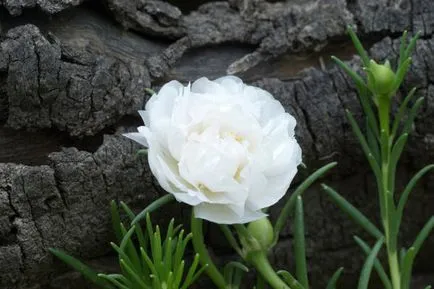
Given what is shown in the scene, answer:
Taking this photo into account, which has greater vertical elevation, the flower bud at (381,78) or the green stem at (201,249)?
the flower bud at (381,78)

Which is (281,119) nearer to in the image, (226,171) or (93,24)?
(226,171)

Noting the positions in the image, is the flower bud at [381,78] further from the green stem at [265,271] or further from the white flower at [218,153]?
the green stem at [265,271]

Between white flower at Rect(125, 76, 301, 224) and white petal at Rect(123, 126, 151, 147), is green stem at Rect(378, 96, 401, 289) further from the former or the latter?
white petal at Rect(123, 126, 151, 147)

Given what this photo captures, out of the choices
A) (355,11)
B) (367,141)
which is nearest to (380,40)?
(355,11)

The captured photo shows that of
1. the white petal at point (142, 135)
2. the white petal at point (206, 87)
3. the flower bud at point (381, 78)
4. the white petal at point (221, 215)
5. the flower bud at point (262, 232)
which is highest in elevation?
the flower bud at point (381, 78)

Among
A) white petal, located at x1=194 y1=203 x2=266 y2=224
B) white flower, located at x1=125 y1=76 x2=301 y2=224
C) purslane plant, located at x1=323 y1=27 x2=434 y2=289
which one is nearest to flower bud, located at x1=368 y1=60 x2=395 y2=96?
purslane plant, located at x1=323 y1=27 x2=434 y2=289

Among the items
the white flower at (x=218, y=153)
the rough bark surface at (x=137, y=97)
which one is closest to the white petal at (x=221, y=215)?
the white flower at (x=218, y=153)
